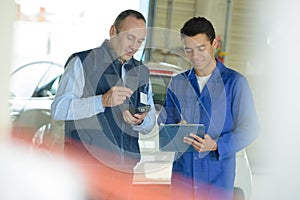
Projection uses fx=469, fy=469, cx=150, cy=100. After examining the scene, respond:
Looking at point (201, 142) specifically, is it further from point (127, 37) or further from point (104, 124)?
point (127, 37)

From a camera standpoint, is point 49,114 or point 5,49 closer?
point 5,49

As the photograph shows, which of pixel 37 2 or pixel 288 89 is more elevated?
pixel 37 2

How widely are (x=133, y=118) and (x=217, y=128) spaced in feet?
1.08

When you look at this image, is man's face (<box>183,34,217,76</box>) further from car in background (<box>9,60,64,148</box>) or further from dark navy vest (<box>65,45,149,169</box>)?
car in background (<box>9,60,64,148</box>)

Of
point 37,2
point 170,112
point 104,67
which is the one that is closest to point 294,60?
point 170,112

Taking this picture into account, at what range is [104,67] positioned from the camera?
179 centimetres

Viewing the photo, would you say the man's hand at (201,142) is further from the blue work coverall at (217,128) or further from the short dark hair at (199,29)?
the short dark hair at (199,29)

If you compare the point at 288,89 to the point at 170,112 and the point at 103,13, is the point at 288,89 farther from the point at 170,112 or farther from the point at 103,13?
the point at 103,13

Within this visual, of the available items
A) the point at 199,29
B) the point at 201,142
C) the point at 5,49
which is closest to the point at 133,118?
the point at 201,142

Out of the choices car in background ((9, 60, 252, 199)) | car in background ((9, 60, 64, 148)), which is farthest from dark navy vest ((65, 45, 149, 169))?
car in background ((9, 60, 64, 148))

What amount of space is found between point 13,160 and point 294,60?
121 cm

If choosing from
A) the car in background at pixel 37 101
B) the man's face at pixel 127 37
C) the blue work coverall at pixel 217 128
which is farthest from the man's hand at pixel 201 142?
the car in background at pixel 37 101

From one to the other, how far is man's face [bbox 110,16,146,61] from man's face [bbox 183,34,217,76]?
7.5 inches

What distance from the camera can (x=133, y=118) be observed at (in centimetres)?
177
